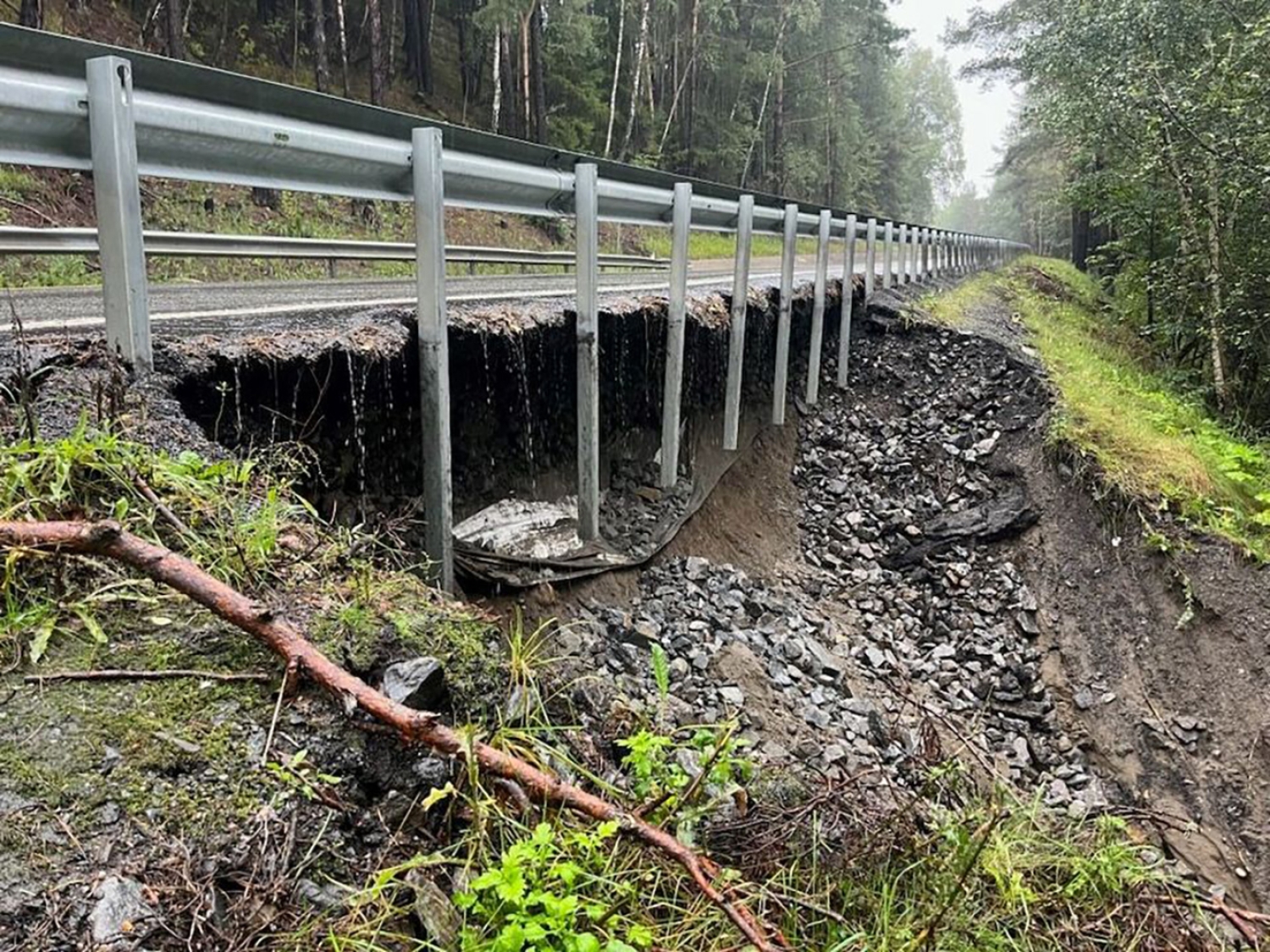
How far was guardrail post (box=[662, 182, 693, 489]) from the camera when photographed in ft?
17.5

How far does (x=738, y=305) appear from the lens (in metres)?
6.38

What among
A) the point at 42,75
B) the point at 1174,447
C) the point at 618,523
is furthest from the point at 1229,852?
the point at 42,75

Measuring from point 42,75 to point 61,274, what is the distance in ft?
22.7

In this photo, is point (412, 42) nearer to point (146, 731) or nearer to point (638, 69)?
point (638, 69)

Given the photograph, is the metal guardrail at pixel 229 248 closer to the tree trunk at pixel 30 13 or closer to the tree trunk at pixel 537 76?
the tree trunk at pixel 30 13

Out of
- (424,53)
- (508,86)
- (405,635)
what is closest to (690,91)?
(508,86)

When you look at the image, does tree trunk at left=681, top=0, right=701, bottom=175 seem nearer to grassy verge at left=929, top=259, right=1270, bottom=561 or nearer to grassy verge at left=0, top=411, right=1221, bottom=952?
grassy verge at left=929, top=259, right=1270, bottom=561

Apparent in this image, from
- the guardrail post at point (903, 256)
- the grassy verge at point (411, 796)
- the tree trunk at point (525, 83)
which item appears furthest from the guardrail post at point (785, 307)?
the tree trunk at point (525, 83)

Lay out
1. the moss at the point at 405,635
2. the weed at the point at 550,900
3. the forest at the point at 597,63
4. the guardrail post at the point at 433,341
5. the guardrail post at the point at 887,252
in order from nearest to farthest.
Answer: the weed at the point at 550,900, the moss at the point at 405,635, the guardrail post at the point at 433,341, the guardrail post at the point at 887,252, the forest at the point at 597,63

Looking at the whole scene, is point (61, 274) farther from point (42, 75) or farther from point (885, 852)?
point (885, 852)

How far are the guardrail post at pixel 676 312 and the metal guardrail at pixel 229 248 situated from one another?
1678 millimetres

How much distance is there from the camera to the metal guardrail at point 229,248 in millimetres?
5492

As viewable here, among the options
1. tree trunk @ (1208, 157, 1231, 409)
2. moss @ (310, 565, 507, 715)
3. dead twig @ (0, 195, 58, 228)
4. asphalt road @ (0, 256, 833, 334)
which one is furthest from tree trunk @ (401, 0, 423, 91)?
moss @ (310, 565, 507, 715)

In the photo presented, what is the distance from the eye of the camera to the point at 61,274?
322 inches
